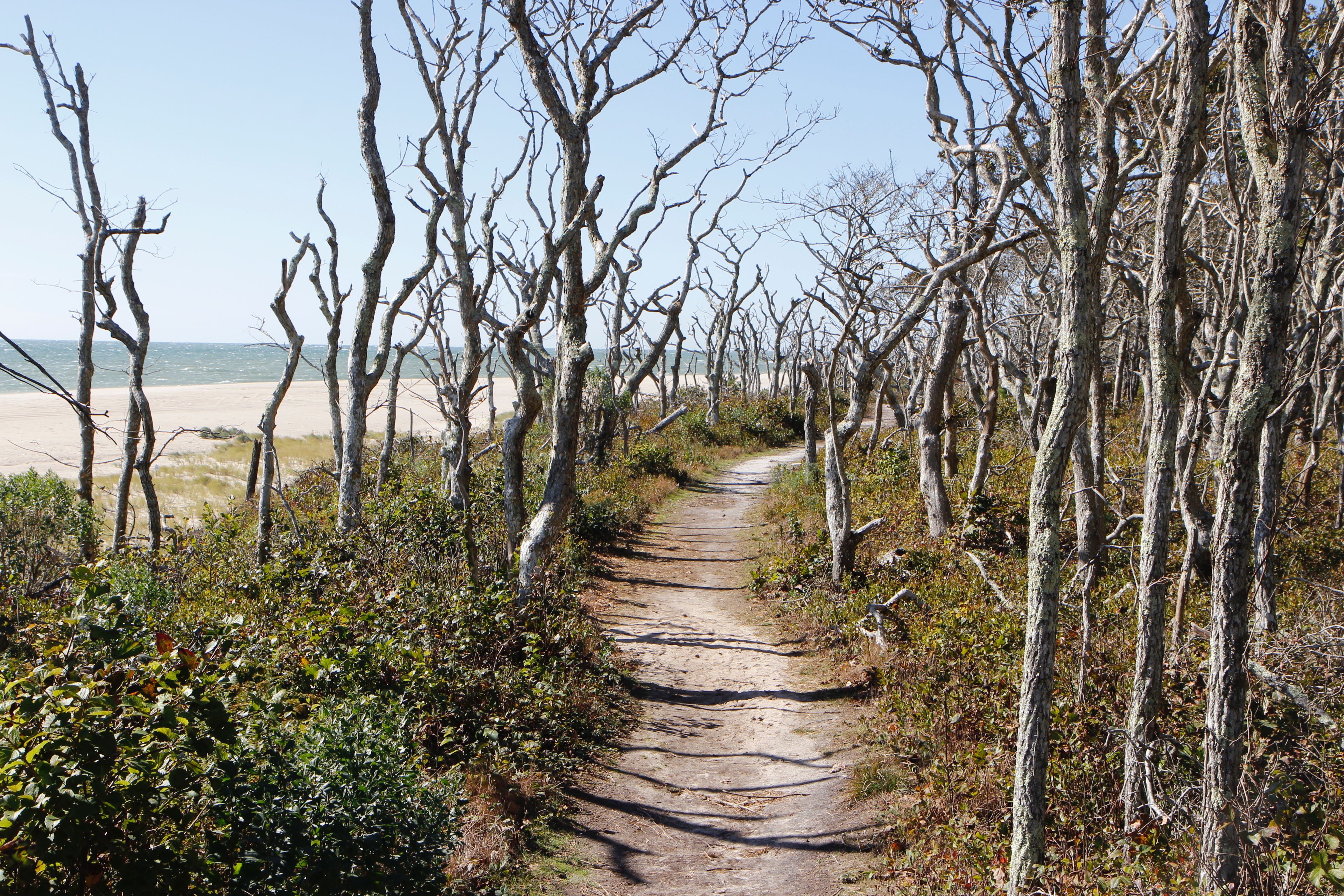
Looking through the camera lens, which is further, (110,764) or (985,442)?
(985,442)

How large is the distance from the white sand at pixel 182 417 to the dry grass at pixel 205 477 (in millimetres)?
1018

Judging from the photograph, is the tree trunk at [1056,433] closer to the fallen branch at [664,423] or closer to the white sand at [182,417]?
the white sand at [182,417]

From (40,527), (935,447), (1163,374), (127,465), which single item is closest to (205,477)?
(40,527)

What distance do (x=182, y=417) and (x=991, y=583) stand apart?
158ft

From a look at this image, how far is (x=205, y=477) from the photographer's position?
23.8 metres

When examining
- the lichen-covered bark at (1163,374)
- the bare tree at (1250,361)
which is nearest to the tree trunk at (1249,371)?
the bare tree at (1250,361)

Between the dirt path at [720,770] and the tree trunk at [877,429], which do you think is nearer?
the dirt path at [720,770]

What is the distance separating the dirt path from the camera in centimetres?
530

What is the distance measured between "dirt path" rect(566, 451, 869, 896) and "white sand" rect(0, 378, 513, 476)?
8.01m

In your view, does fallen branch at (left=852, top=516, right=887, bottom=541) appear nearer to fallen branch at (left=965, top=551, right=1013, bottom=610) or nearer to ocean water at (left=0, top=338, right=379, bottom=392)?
fallen branch at (left=965, top=551, right=1013, bottom=610)

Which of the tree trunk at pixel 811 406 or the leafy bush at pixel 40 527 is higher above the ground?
the tree trunk at pixel 811 406

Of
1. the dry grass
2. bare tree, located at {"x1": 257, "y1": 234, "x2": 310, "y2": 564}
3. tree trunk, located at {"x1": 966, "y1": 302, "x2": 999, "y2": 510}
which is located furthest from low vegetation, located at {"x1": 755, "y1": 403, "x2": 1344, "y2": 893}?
the dry grass

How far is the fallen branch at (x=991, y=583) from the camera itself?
7.93 metres

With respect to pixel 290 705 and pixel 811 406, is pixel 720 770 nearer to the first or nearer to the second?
pixel 290 705
